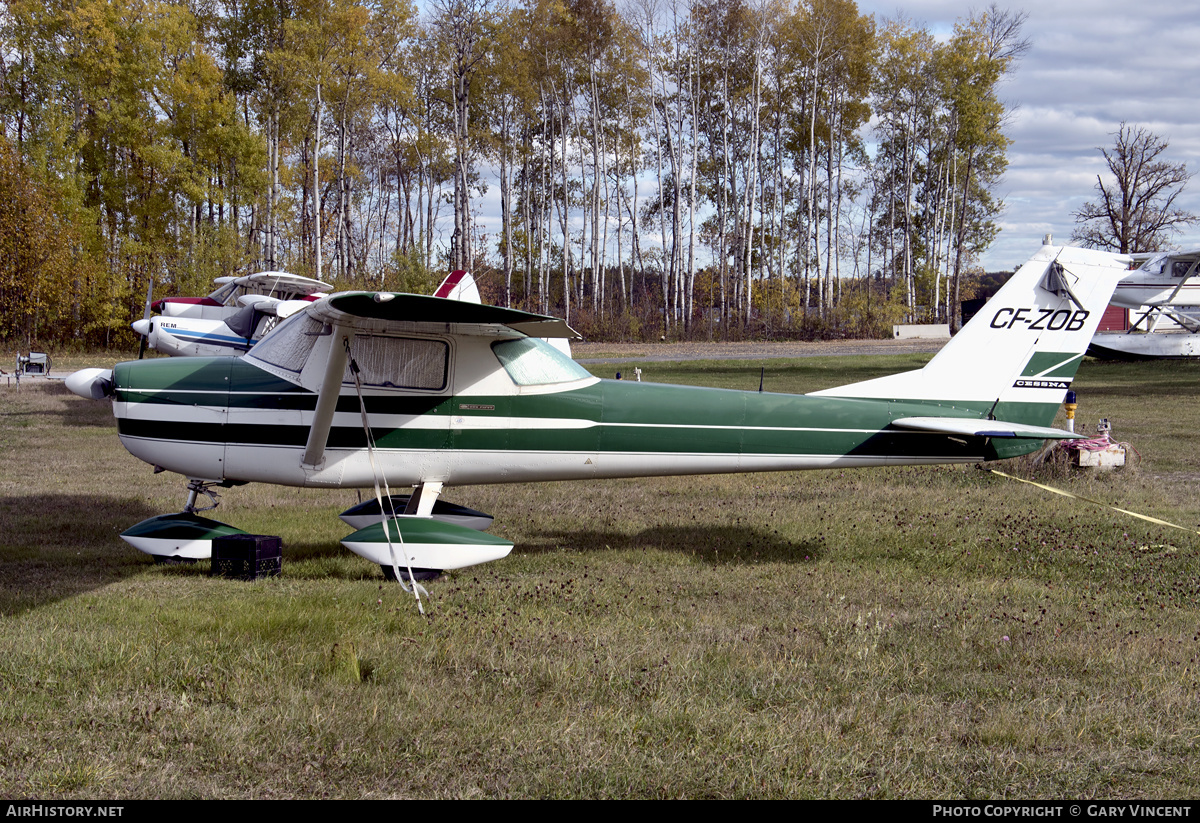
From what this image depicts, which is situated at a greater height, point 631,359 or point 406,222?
point 406,222

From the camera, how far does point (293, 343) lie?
6605 mm

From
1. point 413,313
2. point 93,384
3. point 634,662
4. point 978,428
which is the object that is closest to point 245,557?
point 93,384

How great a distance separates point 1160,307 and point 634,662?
2858 centimetres

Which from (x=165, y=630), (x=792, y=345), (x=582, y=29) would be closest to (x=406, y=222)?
(x=582, y=29)

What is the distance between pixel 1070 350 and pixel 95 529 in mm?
9329

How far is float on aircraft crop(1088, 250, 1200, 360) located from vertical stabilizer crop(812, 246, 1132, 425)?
56.1 feet

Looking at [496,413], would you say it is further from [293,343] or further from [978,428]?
[978,428]

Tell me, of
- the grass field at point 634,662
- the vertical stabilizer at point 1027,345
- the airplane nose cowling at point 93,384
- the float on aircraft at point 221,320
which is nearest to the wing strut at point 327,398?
the grass field at point 634,662

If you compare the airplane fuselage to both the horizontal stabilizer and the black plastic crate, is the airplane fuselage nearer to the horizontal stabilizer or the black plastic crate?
the horizontal stabilizer

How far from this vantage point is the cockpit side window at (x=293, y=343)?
657 centimetres

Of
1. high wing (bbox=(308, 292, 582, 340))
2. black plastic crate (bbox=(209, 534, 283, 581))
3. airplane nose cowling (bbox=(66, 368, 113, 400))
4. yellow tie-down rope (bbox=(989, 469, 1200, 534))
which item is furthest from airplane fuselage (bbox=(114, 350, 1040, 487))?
yellow tie-down rope (bbox=(989, 469, 1200, 534))
